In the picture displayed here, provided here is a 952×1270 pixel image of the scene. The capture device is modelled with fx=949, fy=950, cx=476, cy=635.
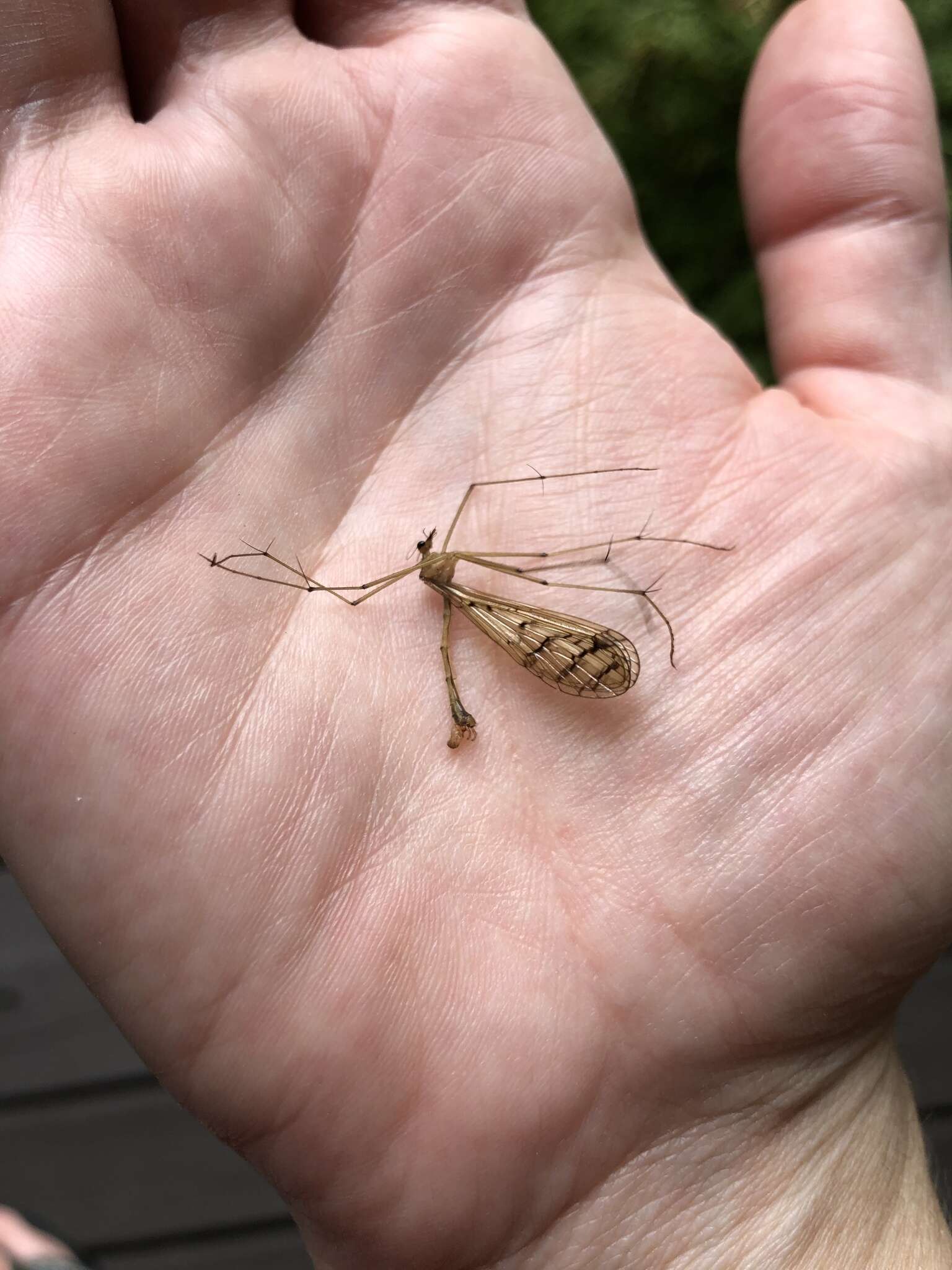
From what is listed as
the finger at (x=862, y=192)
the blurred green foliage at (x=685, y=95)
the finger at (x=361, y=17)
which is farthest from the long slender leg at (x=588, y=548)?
the blurred green foliage at (x=685, y=95)

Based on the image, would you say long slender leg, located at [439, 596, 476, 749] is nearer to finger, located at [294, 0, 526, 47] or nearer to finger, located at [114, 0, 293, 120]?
finger, located at [114, 0, 293, 120]

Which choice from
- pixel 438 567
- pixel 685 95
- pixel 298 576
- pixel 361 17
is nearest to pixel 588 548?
pixel 438 567

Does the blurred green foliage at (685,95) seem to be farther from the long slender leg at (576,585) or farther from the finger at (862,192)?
the long slender leg at (576,585)

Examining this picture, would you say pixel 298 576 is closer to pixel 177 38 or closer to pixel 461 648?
pixel 461 648

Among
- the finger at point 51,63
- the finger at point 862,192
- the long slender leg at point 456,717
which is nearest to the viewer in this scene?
the finger at point 51,63

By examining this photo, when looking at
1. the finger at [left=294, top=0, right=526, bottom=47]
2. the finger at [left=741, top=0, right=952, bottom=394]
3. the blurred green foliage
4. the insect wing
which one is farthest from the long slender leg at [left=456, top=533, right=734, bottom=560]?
the blurred green foliage

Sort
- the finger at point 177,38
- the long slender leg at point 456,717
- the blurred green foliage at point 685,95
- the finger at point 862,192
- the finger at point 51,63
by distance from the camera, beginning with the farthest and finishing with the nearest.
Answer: the blurred green foliage at point 685,95 < the finger at point 862,192 < the finger at point 177,38 < the long slender leg at point 456,717 < the finger at point 51,63
